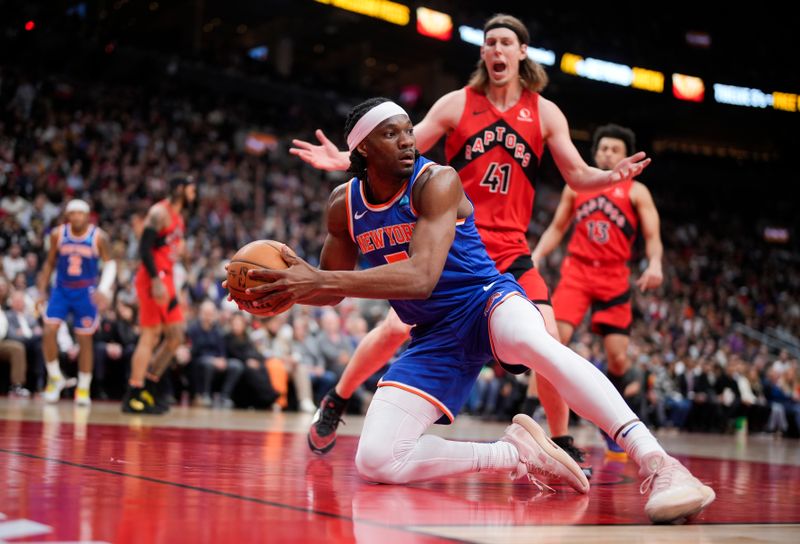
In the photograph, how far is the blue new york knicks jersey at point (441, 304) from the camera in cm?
378

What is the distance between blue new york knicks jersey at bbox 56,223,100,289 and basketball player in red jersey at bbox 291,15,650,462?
5.19 meters

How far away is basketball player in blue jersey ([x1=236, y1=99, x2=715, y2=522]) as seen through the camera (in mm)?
3422

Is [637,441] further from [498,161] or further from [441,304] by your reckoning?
[498,161]

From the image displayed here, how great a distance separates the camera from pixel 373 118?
3.75 metres

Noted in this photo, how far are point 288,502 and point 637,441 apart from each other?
127 cm

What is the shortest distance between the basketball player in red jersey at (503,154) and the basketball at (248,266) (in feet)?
5.31

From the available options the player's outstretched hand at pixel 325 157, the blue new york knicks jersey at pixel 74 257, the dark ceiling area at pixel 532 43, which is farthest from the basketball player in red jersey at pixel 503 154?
the dark ceiling area at pixel 532 43

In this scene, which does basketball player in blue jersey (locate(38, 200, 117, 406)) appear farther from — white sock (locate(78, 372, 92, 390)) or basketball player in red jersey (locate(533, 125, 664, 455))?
basketball player in red jersey (locate(533, 125, 664, 455))

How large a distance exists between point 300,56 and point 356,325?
21.6m

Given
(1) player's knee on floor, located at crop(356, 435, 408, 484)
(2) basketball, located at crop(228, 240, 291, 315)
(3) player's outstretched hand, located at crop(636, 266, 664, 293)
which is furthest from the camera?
(3) player's outstretched hand, located at crop(636, 266, 664, 293)

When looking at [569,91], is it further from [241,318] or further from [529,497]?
[529,497]

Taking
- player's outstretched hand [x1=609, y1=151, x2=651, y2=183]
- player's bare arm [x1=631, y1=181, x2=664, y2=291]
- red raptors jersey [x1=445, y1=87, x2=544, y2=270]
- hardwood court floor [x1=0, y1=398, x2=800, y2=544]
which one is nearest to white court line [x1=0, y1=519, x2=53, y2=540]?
hardwood court floor [x1=0, y1=398, x2=800, y2=544]

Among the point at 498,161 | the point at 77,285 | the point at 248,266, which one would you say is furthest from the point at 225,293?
the point at 248,266

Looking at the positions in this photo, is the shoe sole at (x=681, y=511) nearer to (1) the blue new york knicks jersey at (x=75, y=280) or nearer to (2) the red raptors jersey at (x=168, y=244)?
(2) the red raptors jersey at (x=168, y=244)
